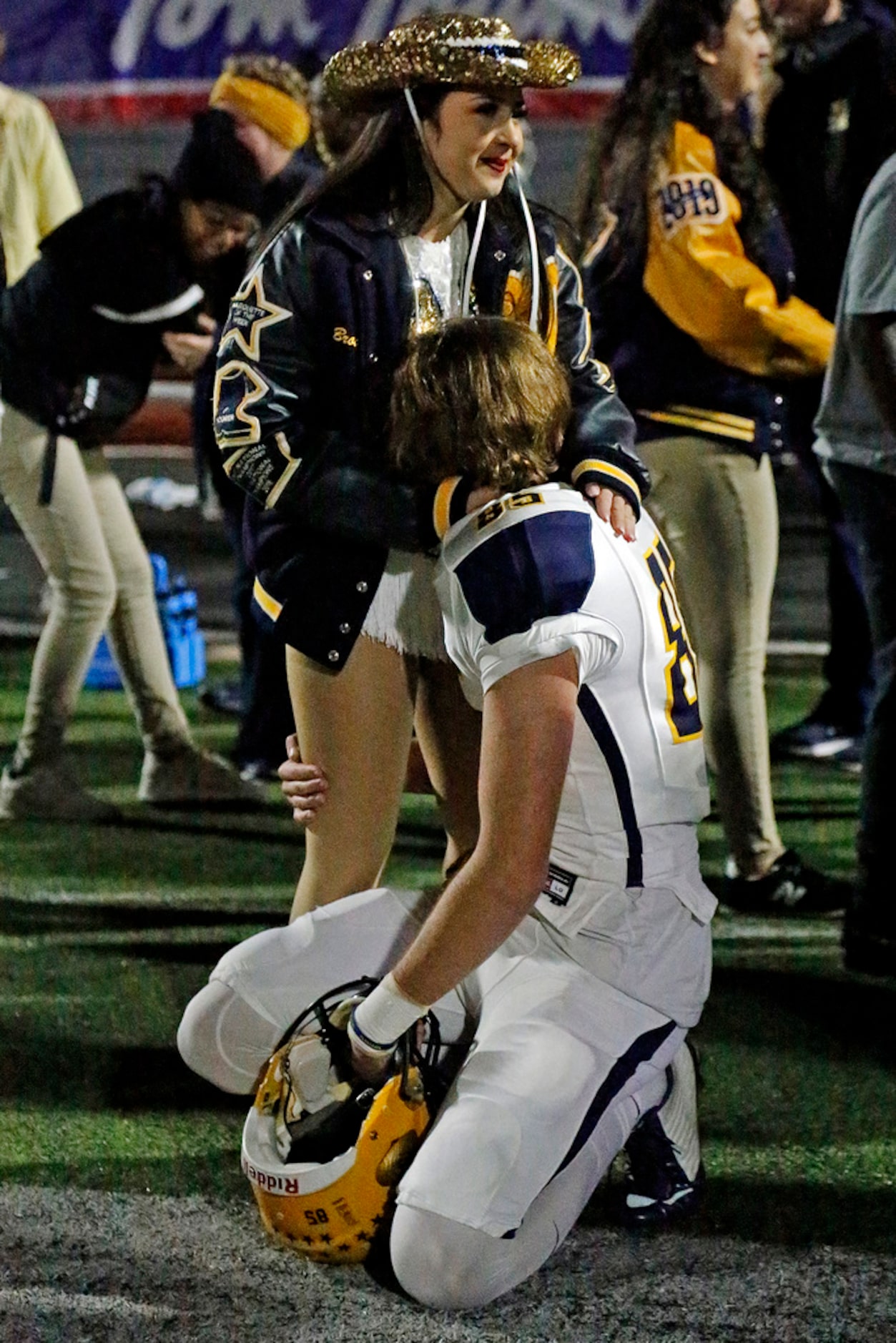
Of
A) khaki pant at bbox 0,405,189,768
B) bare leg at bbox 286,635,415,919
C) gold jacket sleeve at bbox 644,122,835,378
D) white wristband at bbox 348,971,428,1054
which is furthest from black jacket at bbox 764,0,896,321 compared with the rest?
white wristband at bbox 348,971,428,1054

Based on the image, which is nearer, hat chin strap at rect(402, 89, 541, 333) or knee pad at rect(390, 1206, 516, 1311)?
knee pad at rect(390, 1206, 516, 1311)

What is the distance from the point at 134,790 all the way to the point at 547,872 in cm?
265

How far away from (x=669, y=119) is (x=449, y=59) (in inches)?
48.4

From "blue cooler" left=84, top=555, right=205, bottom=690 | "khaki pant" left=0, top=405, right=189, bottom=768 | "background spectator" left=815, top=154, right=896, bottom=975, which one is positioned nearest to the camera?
"background spectator" left=815, top=154, right=896, bottom=975

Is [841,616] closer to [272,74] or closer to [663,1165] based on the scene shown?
[272,74]

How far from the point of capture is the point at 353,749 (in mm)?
2980

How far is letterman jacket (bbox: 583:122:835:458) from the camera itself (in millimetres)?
3908

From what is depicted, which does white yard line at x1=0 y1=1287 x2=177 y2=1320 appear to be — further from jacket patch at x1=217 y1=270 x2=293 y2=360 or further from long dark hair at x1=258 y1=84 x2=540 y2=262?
long dark hair at x1=258 y1=84 x2=540 y2=262

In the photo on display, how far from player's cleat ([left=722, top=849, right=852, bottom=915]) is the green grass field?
0.19ft

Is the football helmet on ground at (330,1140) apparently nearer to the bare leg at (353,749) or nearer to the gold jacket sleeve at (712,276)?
the bare leg at (353,749)

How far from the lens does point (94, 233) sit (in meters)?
4.56

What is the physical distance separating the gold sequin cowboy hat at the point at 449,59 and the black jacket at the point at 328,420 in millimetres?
219

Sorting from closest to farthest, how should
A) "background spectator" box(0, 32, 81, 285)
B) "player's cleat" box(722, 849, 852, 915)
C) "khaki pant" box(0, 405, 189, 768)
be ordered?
1. "player's cleat" box(722, 849, 852, 915)
2. "khaki pant" box(0, 405, 189, 768)
3. "background spectator" box(0, 32, 81, 285)

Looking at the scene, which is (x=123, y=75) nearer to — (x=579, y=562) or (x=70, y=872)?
(x=70, y=872)
